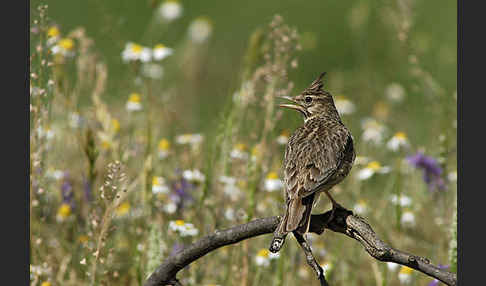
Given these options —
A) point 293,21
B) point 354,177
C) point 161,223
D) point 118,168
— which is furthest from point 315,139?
point 293,21

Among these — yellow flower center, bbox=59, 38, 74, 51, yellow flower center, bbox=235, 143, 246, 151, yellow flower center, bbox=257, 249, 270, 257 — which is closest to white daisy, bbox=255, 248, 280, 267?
yellow flower center, bbox=257, 249, 270, 257

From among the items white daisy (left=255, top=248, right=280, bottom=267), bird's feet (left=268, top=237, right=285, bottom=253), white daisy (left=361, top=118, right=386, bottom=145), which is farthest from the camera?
white daisy (left=361, top=118, right=386, bottom=145)

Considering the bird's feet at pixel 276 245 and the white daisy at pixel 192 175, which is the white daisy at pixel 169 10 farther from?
the bird's feet at pixel 276 245

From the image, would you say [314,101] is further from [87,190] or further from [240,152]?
[87,190]

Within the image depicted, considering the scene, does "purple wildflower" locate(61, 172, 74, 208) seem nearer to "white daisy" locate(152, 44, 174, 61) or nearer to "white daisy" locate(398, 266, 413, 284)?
"white daisy" locate(152, 44, 174, 61)

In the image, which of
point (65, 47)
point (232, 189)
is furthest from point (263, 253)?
point (65, 47)

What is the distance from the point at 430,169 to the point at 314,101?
146 cm

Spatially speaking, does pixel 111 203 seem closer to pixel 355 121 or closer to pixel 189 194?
pixel 189 194

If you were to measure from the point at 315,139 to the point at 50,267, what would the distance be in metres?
1.65

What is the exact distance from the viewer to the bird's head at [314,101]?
3893 mm

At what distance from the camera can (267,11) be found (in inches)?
448

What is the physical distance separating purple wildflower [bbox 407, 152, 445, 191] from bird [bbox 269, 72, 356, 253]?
1.31m

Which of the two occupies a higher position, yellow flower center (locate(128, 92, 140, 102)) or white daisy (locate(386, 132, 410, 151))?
yellow flower center (locate(128, 92, 140, 102))

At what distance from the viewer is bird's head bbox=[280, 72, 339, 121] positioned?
12.8 ft
